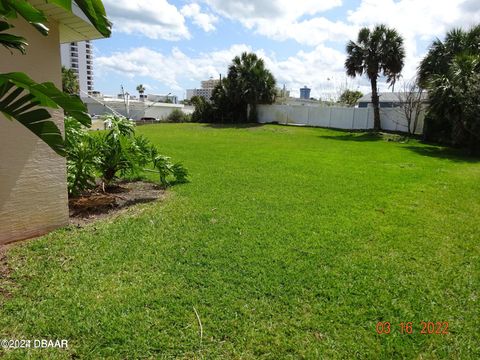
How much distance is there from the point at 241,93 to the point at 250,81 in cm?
129

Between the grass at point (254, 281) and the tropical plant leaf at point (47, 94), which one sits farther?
the grass at point (254, 281)

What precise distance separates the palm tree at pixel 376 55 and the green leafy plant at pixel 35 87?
71.3ft

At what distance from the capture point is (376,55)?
21016mm

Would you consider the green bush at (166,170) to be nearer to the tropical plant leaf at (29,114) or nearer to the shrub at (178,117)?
the tropical plant leaf at (29,114)

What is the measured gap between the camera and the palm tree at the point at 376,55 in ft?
67.9

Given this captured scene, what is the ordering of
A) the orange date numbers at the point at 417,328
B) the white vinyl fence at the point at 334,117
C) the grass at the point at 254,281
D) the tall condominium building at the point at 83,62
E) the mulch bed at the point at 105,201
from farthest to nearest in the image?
1. the tall condominium building at the point at 83,62
2. the white vinyl fence at the point at 334,117
3. the mulch bed at the point at 105,201
4. the orange date numbers at the point at 417,328
5. the grass at the point at 254,281

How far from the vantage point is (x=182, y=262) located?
3676mm

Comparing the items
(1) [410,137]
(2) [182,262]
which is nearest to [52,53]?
(2) [182,262]

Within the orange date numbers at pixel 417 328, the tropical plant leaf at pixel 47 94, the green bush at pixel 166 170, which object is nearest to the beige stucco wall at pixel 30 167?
the tropical plant leaf at pixel 47 94

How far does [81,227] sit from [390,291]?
12.6ft

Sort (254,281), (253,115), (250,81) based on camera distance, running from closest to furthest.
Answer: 1. (254,281)
2. (250,81)
3. (253,115)

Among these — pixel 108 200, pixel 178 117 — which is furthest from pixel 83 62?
pixel 108 200

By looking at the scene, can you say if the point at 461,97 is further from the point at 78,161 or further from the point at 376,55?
the point at 78,161

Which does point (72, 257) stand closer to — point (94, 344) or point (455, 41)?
point (94, 344)
